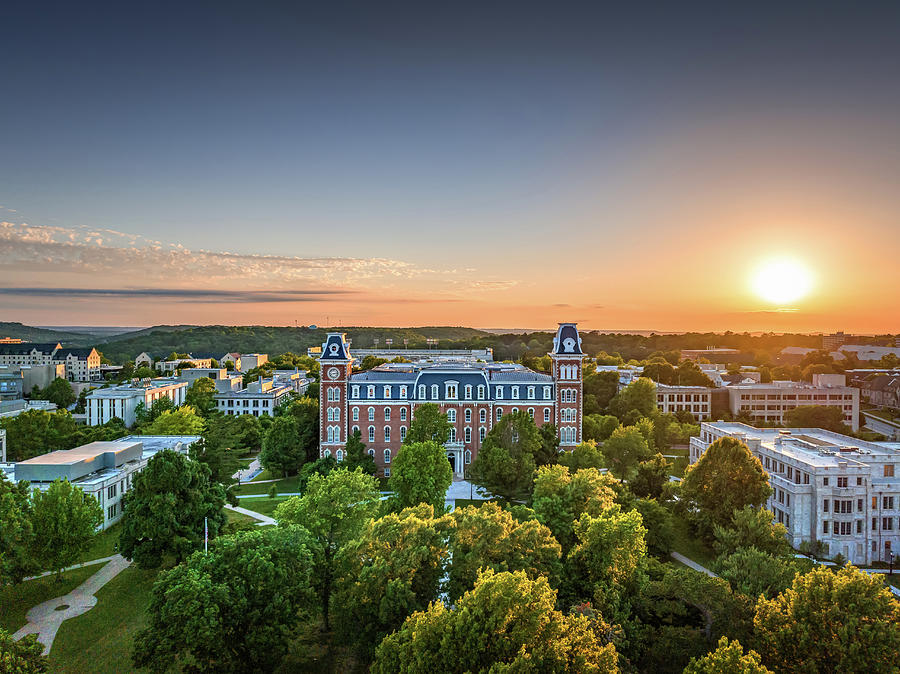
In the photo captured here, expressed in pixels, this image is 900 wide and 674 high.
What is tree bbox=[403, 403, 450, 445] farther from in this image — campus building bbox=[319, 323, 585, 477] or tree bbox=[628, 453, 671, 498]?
tree bbox=[628, 453, 671, 498]

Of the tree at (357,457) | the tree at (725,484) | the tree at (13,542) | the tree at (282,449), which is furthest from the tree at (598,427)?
the tree at (13,542)

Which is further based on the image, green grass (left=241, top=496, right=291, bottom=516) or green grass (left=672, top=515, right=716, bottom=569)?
green grass (left=241, top=496, right=291, bottom=516)

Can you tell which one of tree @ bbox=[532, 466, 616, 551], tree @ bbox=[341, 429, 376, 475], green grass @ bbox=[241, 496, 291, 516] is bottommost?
green grass @ bbox=[241, 496, 291, 516]

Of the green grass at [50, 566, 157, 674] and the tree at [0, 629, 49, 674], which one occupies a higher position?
the tree at [0, 629, 49, 674]

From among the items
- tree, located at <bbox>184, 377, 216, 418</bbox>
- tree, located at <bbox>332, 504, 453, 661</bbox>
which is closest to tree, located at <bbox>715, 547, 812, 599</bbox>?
tree, located at <bbox>332, 504, 453, 661</bbox>

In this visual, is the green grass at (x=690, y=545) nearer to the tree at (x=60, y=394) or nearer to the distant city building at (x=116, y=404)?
the distant city building at (x=116, y=404)

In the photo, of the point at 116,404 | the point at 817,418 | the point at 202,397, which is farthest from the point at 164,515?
the point at 817,418

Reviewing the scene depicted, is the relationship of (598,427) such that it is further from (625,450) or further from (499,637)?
(499,637)
